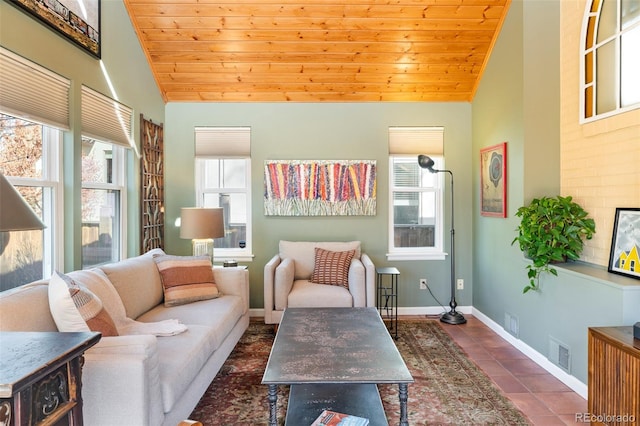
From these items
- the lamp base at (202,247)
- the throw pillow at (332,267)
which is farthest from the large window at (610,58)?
the lamp base at (202,247)

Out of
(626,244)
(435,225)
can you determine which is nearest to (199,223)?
(435,225)

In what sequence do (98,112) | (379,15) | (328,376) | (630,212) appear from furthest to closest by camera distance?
(379,15), (98,112), (630,212), (328,376)

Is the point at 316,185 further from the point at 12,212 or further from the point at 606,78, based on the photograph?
the point at 12,212

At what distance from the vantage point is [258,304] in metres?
4.28

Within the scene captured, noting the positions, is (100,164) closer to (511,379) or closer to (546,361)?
(511,379)

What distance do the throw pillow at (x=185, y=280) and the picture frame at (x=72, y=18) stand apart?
178 centimetres

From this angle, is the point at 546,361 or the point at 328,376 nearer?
the point at 328,376

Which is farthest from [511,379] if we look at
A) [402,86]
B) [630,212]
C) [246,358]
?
[402,86]

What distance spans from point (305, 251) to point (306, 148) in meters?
1.21

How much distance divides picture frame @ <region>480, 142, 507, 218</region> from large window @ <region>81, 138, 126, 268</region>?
145 inches

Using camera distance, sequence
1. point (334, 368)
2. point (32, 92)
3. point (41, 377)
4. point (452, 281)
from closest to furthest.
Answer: point (41, 377), point (334, 368), point (32, 92), point (452, 281)

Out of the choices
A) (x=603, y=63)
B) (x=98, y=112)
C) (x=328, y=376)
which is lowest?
(x=328, y=376)

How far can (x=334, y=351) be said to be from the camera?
6.75 ft

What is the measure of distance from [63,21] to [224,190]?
7.26ft
